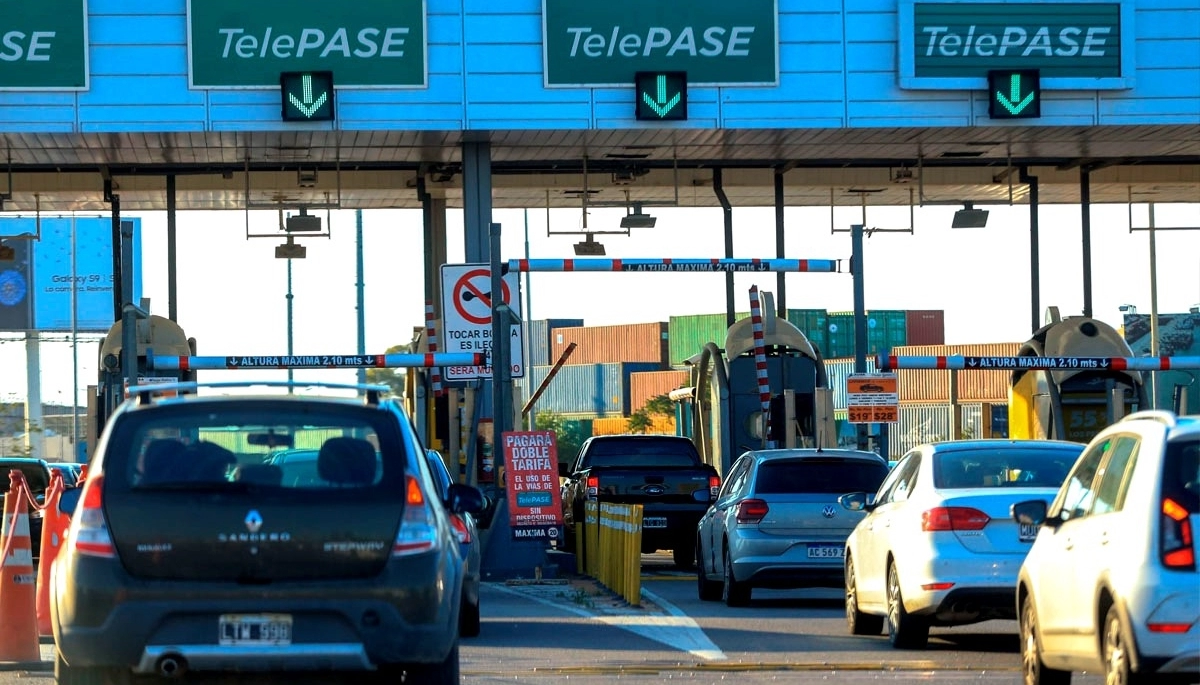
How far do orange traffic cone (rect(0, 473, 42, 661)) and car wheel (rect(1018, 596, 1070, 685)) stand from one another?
6142mm

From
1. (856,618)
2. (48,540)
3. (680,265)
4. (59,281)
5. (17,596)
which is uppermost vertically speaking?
(59,281)

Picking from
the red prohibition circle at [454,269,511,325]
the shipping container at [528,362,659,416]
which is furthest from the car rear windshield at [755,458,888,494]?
the shipping container at [528,362,659,416]

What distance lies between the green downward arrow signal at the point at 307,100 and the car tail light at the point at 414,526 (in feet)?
49.3

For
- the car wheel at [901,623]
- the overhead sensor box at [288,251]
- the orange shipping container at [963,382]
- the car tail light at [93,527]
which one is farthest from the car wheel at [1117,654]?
the orange shipping container at [963,382]

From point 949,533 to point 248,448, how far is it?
219 inches

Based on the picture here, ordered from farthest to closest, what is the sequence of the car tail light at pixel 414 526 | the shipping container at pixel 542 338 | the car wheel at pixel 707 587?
the shipping container at pixel 542 338
the car wheel at pixel 707 587
the car tail light at pixel 414 526

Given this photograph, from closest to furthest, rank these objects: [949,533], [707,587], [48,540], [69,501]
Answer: [69,501] < [949,533] < [48,540] < [707,587]

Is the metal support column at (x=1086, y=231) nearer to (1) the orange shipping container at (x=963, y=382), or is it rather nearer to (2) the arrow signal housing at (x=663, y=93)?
(2) the arrow signal housing at (x=663, y=93)

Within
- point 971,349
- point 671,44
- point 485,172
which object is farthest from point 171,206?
point 971,349

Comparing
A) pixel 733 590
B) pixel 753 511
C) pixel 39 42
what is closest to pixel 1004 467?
pixel 753 511

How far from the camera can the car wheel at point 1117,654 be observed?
8695 mm

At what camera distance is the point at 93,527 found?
889 centimetres

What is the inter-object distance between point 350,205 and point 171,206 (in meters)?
4.60

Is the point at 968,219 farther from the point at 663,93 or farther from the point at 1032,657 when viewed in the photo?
the point at 1032,657
